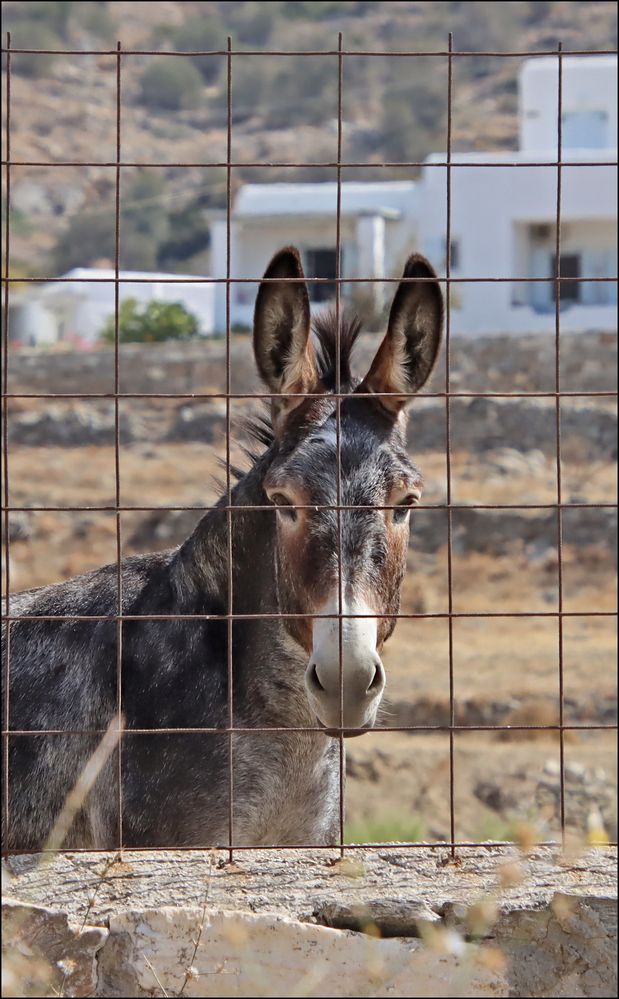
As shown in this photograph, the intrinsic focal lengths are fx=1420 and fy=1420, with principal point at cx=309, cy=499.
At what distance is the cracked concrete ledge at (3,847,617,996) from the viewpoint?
3.94m

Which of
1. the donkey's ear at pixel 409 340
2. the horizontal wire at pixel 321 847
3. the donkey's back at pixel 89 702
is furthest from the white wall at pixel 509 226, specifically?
the horizontal wire at pixel 321 847

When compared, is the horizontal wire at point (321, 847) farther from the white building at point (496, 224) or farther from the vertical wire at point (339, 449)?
the white building at point (496, 224)

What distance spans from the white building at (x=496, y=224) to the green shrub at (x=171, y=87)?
37308 millimetres

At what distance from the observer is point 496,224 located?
39.6 metres

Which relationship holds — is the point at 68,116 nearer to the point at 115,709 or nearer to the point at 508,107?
the point at 508,107

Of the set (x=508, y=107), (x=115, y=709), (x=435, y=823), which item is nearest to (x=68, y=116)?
(x=508, y=107)

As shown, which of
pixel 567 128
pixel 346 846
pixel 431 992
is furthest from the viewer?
pixel 567 128

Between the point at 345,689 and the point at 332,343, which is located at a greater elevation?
the point at 332,343

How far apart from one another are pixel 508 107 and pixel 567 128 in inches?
1088

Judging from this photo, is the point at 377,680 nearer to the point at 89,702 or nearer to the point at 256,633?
the point at 256,633

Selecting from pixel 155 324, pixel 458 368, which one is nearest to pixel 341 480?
pixel 458 368

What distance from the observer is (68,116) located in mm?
71500

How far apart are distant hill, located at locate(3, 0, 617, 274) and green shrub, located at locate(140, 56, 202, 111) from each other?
11 cm

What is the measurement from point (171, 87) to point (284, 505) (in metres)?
77.6
